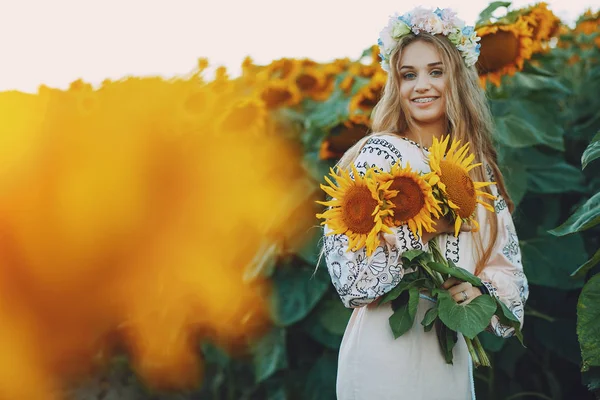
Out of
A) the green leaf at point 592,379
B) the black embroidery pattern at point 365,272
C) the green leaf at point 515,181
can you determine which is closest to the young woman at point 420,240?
the black embroidery pattern at point 365,272

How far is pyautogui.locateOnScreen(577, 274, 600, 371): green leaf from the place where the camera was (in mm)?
2445

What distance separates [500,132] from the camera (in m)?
3.51

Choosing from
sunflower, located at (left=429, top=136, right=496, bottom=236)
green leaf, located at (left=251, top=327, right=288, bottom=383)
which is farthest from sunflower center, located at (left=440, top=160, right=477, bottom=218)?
green leaf, located at (left=251, top=327, right=288, bottom=383)

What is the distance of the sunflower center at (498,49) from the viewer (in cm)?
348

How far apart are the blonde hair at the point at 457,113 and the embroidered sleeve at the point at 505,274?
1.0 inches

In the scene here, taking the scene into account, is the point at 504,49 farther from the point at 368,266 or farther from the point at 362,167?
the point at 368,266

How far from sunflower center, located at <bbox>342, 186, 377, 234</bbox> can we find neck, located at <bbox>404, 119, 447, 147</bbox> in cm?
40

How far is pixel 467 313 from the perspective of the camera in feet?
7.52

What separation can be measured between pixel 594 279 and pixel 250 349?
1.81 m

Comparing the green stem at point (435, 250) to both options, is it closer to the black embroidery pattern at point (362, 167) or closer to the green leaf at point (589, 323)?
the black embroidery pattern at point (362, 167)

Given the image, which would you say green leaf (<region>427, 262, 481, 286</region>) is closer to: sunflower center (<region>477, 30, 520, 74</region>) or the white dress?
the white dress

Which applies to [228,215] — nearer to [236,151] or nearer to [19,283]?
[236,151]

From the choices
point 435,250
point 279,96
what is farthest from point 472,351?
point 279,96

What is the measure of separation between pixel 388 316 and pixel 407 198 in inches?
12.9
